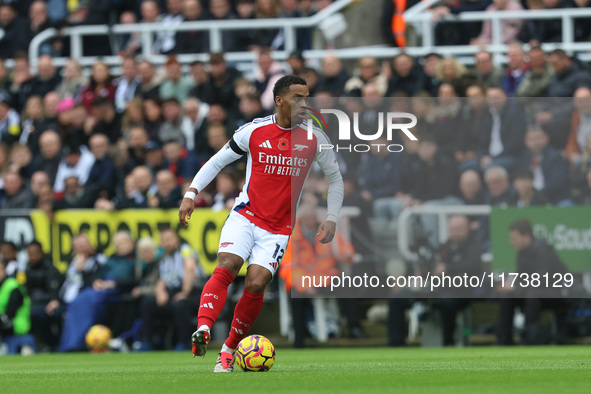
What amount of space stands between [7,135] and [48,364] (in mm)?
7820

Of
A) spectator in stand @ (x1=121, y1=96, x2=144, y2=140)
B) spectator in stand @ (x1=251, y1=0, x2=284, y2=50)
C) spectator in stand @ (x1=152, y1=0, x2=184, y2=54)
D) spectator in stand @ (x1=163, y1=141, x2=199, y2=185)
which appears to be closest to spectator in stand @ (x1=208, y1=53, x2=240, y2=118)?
spectator in stand @ (x1=163, y1=141, x2=199, y2=185)

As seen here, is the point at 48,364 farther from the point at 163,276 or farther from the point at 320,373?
the point at 320,373

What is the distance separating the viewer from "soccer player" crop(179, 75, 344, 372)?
9.33 meters

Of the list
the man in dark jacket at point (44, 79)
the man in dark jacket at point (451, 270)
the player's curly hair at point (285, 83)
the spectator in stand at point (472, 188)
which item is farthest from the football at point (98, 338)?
the player's curly hair at point (285, 83)

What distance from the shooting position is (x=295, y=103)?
30.9 ft

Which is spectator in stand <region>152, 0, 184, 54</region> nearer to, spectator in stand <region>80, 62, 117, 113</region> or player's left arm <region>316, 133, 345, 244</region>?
spectator in stand <region>80, 62, 117, 113</region>

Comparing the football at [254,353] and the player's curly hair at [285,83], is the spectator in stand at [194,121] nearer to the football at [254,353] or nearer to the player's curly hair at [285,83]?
the player's curly hair at [285,83]

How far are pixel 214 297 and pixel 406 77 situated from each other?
25.9 feet

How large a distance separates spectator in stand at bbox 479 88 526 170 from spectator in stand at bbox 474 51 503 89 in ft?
5.06

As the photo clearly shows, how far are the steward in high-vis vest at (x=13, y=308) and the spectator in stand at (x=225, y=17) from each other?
548 cm

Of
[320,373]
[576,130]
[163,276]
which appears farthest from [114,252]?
[320,373]

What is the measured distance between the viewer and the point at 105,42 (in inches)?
838

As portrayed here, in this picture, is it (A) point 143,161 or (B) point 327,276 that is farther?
(A) point 143,161

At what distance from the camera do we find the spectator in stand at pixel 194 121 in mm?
17344
